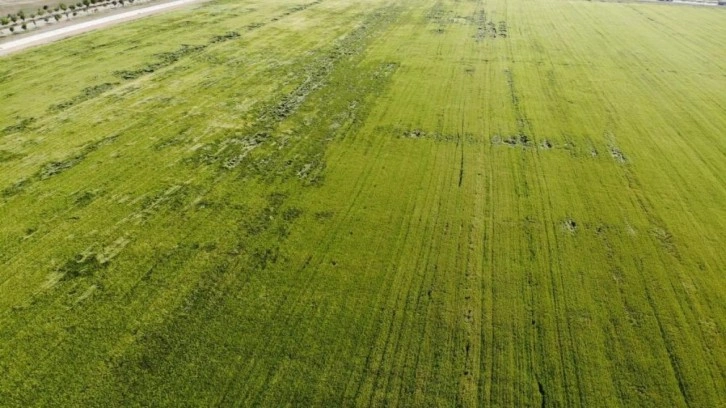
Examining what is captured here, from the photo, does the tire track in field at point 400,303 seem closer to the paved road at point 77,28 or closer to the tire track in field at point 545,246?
the tire track in field at point 545,246

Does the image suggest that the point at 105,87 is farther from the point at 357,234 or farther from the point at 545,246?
the point at 545,246

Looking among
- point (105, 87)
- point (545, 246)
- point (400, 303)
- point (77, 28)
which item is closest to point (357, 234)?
point (400, 303)

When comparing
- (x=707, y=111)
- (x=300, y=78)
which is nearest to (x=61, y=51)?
(x=300, y=78)

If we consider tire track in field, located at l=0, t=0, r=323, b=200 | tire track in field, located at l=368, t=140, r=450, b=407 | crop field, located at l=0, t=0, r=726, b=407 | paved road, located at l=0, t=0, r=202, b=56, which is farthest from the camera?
paved road, located at l=0, t=0, r=202, b=56

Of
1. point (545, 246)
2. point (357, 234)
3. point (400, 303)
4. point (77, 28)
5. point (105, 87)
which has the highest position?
point (77, 28)

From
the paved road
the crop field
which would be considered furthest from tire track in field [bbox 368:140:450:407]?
the paved road

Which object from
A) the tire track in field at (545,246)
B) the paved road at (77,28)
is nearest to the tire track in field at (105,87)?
the paved road at (77,28)

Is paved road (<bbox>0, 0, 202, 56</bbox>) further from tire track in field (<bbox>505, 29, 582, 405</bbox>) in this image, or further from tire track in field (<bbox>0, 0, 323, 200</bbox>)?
tire track in field (<bbox>505, 29, 582, 405</bbox>)

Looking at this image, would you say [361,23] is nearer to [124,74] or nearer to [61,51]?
[124,74]
